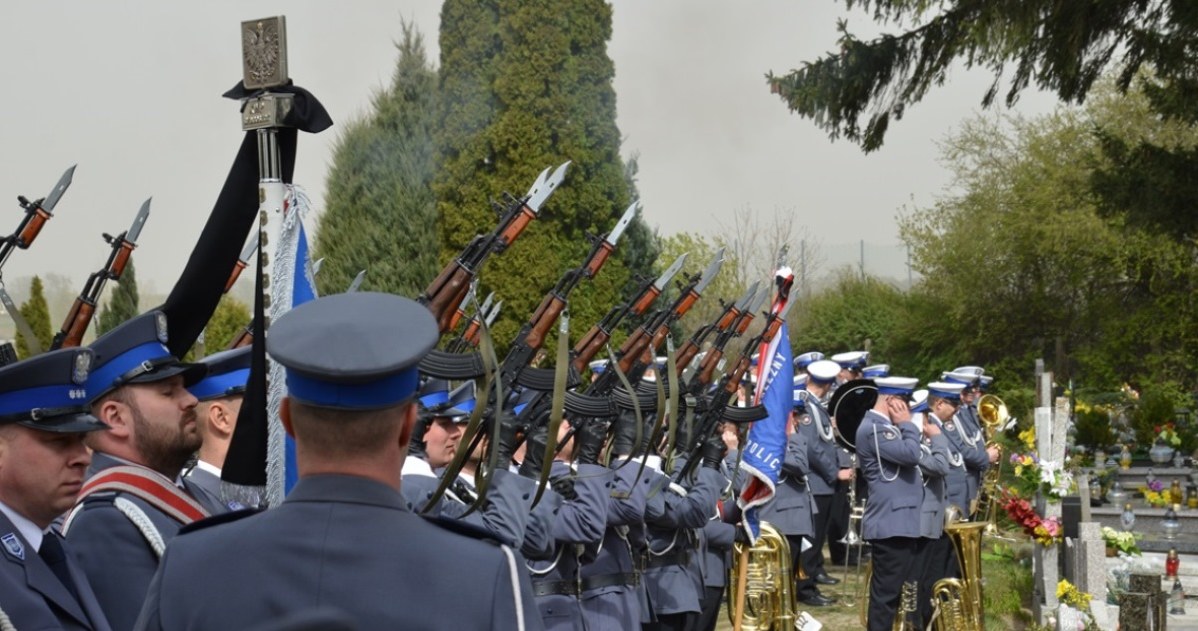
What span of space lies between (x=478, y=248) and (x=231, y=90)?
1.30 meters

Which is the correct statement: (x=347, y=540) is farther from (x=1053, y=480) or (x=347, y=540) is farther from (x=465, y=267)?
(x=1053, y=480)

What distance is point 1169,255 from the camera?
27.0 m

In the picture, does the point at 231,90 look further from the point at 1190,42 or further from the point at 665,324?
the point at 1190,42

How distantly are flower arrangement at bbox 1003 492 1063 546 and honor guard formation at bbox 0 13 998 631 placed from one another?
2.50m

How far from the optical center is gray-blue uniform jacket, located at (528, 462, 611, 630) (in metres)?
6.11

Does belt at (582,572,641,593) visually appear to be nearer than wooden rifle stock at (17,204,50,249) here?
No

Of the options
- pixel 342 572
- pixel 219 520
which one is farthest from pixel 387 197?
pixel 342 572

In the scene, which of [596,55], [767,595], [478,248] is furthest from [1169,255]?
[478,248]

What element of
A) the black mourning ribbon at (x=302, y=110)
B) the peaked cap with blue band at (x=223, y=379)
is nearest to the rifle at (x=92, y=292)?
the peaked cap with blue band at (x=223, y=379)

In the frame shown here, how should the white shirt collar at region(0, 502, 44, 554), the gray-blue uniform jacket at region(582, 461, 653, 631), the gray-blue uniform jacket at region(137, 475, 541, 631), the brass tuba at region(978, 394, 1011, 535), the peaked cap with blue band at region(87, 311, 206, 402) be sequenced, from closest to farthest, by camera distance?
the gray-blue uniform jacket at region(137, 475, 541, 631) → the white shirt collar at region(0, 502, 44, 554) → the peaked cap with blue band at region(87, 311, 206, 402) → the gray-blue uniform jacket at region(582, 461, 653, 631) → the brass tuba at region(978, 394, 1011, 535)

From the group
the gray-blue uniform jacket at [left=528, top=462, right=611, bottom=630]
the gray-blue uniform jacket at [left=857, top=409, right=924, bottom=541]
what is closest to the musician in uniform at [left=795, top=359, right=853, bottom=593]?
the gray-blue uniform jacket at [left=857, top=409, right=924, bottom=541]

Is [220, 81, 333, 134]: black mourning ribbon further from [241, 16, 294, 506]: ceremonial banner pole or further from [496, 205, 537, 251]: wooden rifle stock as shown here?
[496, 205, 537, 251]: wooden rifle stock

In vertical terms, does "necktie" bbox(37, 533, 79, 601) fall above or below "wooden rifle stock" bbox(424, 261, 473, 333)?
below

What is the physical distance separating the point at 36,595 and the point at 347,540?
130cm
